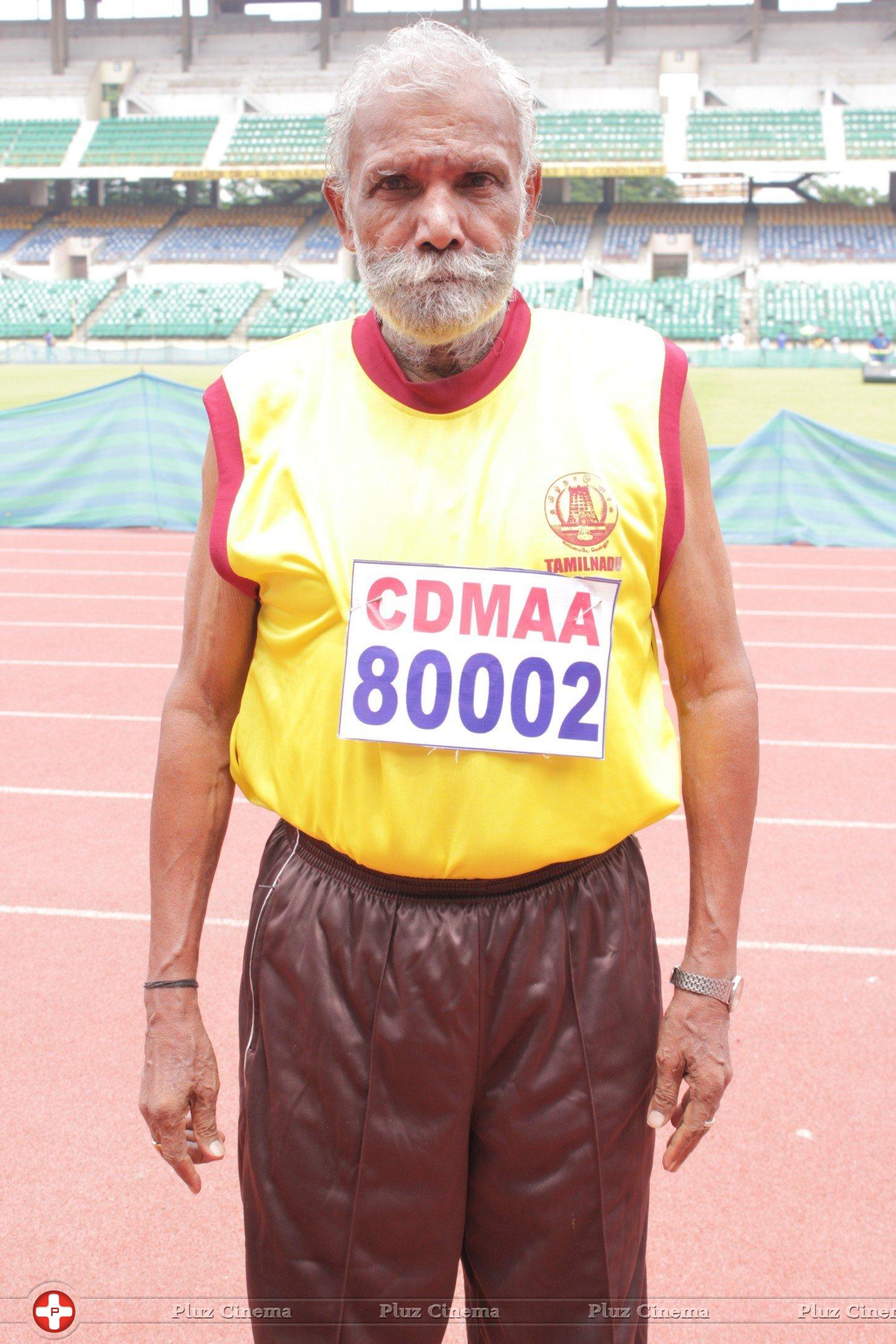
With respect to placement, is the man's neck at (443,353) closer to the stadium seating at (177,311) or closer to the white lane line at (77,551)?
the white lane line at (77,551)

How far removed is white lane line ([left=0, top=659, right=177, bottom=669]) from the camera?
24.7 ft

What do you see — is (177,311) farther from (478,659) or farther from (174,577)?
(478,659)

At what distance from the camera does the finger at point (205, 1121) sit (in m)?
1.74

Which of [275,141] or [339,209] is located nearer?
[339,209]

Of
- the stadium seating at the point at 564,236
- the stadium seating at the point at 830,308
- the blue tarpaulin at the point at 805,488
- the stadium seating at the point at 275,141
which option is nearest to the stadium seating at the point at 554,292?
the stadium seating at the point at 564,236

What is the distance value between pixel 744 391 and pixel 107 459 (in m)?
14.7

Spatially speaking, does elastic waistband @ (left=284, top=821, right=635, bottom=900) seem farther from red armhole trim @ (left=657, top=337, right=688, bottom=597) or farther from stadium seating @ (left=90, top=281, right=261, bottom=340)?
stadium seating @ (left=90, top=281, right=261, bottom=340)

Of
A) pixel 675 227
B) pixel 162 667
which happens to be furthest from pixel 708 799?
pixel 675 227

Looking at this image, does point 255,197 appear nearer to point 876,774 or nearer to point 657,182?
point 657,182

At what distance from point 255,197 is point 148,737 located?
43347mm

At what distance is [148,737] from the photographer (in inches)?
241

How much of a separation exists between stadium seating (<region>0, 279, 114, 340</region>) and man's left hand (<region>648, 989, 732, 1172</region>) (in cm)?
3477

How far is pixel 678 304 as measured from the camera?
32688 millimetres

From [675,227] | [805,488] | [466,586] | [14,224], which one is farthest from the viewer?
[14,224]
